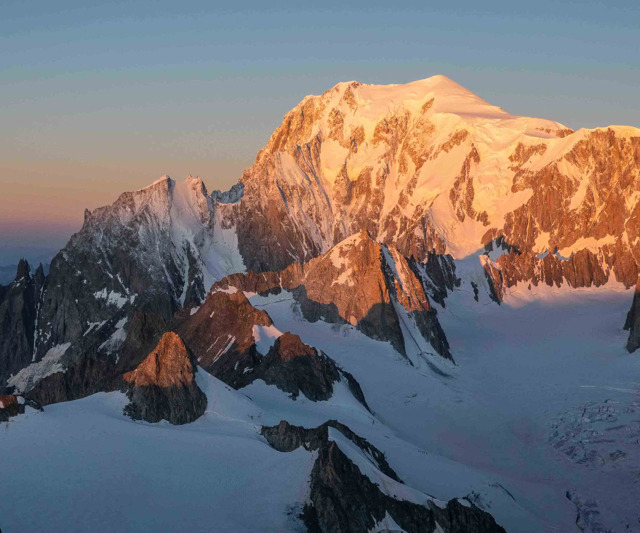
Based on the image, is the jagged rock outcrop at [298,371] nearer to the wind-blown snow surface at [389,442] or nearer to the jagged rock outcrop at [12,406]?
the wind-blown snow surface at [389,442]

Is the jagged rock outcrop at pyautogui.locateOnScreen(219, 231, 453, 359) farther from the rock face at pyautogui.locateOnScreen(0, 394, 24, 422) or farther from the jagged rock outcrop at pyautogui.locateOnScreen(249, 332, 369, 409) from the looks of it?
the rock face at pyautogui.locateOnScreen(0, 394, 24, 422)

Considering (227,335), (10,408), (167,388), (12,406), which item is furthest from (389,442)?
(227,335)

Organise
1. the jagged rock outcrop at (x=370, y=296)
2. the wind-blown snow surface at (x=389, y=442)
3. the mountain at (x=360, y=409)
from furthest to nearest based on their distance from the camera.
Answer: the jagged rock outcrop at (x=370, y=296), the mountain at (x=360, y=409), the wind-blown snow surface at (x=389, y=442)

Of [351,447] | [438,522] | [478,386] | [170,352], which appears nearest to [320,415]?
[170,352]

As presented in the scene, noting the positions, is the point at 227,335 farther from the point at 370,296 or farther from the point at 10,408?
the point at 10,408

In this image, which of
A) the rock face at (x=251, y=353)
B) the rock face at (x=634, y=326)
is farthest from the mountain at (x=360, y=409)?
the rock face at (x=634, y=326)

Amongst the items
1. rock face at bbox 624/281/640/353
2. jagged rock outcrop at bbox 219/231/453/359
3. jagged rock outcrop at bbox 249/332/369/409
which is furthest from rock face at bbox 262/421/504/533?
rock face at bbox 624/281/640/353
